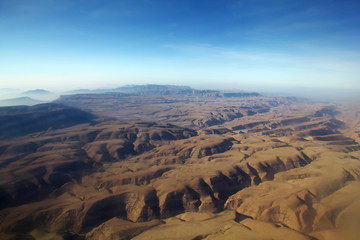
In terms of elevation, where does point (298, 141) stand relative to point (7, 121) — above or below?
below

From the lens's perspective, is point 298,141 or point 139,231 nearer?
point 139,231

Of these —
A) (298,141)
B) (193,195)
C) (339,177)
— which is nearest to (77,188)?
(193,195)

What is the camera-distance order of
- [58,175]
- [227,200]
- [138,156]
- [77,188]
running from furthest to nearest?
[138,156]
[58,175]
[77,188]
[227,200]

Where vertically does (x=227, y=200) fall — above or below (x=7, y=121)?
below

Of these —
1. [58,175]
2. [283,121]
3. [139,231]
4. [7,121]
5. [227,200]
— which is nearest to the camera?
[139,231]

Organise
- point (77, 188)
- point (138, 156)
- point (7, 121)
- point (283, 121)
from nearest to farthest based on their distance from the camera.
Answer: point (77, 188) < point (138, 156) < point (7, 121) < point (283, 121)

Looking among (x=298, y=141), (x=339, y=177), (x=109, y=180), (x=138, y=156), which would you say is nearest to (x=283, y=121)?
(x=298, y=141)

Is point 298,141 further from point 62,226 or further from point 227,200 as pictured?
point 62,226

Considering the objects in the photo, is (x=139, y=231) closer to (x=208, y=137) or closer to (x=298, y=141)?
(x=208, y=137)

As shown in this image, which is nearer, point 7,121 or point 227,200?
point 227,200
